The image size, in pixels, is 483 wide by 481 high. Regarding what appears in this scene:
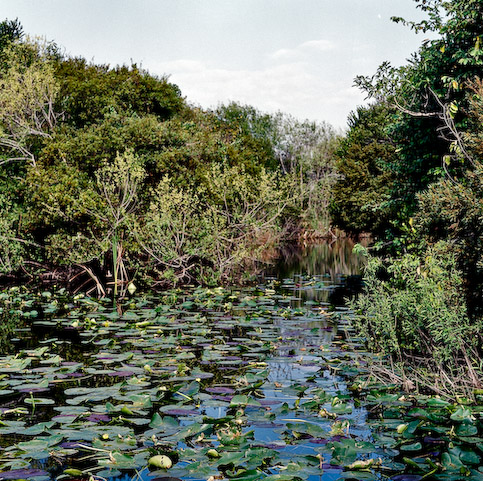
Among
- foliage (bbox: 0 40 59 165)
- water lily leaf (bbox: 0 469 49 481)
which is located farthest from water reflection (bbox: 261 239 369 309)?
foliage (bbox: 0 40 59 165)

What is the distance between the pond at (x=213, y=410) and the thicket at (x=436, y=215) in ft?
2.19

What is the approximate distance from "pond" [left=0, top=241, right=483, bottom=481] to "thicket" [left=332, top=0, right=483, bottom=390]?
67 centimetres

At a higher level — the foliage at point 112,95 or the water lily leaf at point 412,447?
the foliage at point 112,95

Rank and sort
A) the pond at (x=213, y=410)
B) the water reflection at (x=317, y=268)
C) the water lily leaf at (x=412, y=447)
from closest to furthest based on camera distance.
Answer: the pond at (x=213, y=410) → the water lily leaf at (x=412, y=447) → the water reflection at (x=317, y=268)

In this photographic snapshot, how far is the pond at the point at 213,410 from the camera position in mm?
4281

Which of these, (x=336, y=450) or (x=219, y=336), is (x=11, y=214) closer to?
(x=219, y=336)

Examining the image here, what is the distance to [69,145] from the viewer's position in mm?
16609

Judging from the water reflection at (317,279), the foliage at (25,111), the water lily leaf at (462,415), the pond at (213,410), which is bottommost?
the pond at (213,410)

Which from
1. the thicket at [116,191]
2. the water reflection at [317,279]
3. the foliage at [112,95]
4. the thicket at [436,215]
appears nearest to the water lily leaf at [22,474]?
the thicket at [436,215]

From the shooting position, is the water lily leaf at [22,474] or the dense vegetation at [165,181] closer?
the water lily leaf at [22,474]

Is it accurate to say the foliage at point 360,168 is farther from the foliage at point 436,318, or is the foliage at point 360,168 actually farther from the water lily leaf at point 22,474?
the water lily leaf at point 22,474

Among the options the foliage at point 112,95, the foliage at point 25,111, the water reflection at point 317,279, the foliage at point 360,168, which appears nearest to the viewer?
the water reflection at point 317,279

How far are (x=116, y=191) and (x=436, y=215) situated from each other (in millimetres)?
11935

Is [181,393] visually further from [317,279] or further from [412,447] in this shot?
[317,279]
